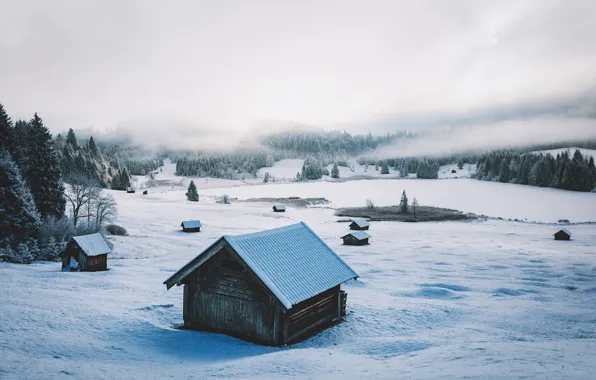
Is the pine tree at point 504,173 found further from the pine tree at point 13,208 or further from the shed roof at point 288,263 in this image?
the pine tree at point 13,208

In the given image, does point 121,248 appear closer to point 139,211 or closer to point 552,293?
point 139,211

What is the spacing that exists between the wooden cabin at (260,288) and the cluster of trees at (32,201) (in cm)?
2937

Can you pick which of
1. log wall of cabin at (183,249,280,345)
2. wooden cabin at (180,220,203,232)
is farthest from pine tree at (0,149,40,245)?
log wall of cabin at (183,249,280,345)

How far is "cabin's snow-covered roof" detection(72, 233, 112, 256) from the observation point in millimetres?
33859

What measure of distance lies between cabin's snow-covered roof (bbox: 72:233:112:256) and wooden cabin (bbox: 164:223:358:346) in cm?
1887

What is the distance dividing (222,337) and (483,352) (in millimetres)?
11517

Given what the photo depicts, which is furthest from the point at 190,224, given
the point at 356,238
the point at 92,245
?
the point at 356,238

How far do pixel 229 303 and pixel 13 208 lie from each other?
34.0 metres

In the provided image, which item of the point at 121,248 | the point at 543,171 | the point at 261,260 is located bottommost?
the point at 121,248

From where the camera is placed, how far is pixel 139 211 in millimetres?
81125

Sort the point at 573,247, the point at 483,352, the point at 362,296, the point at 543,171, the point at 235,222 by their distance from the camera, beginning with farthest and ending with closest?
the point at 543,171 → the point at 235,222 → the point at 573,247 → the point at 362,296 → the point at 483,352

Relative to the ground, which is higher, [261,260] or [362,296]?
Result: [261,260]

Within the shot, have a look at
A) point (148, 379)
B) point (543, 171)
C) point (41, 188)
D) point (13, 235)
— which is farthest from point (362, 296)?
point (543, 171)

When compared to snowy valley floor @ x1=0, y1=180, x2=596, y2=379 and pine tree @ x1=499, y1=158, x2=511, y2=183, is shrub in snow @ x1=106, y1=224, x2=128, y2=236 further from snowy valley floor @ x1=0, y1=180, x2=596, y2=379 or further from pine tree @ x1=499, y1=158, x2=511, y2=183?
pine tree @ x1=499, y1=158, x2=511, y2=183
